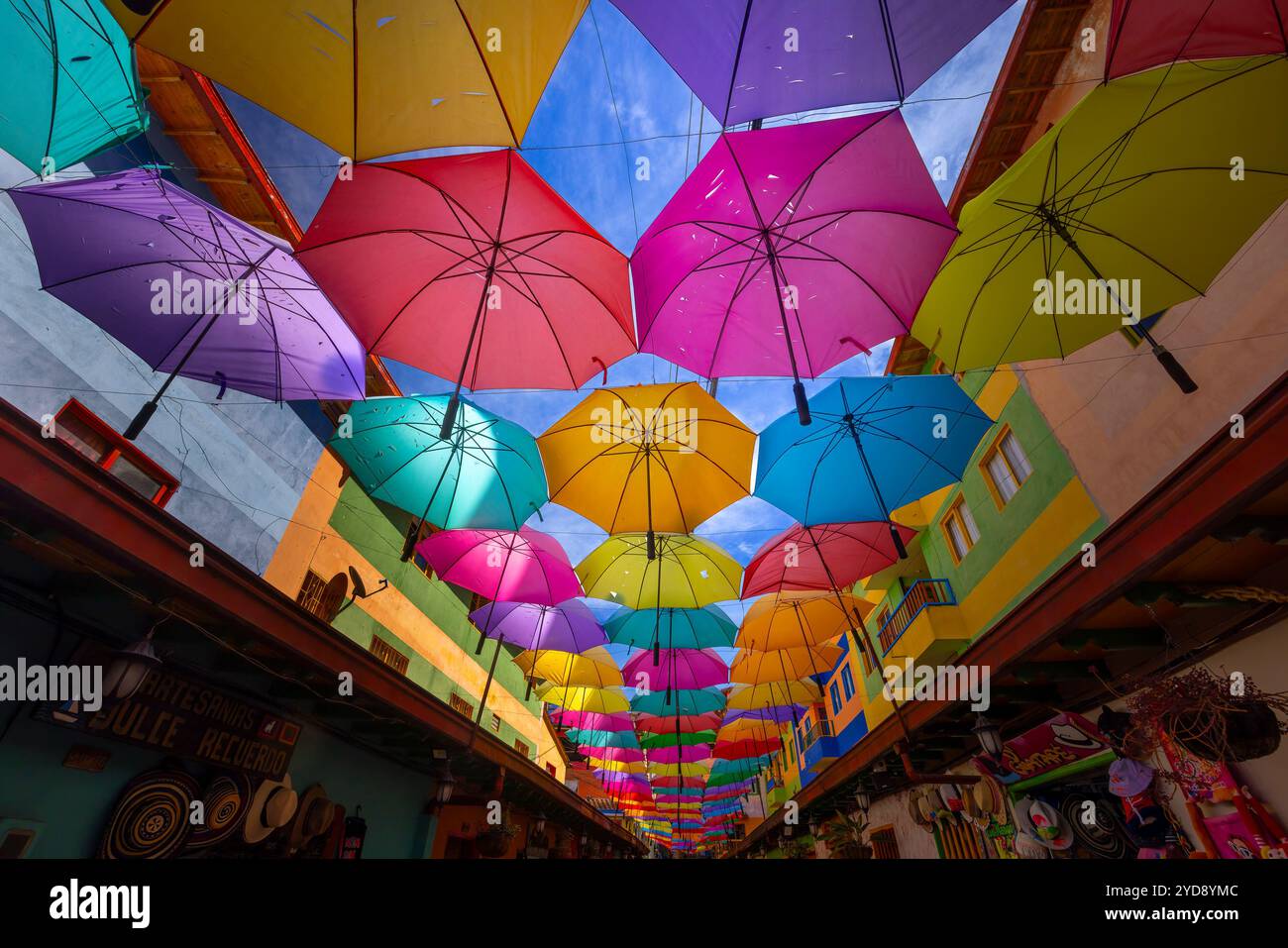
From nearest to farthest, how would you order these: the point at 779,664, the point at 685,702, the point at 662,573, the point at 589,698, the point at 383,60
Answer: the point at 383,60 < the point at 662,573 < the point at 779,664 < the point at 685,702 < the point at 589,698

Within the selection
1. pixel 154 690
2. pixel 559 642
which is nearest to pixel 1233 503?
pixel 154 690

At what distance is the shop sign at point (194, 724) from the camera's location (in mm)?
5426

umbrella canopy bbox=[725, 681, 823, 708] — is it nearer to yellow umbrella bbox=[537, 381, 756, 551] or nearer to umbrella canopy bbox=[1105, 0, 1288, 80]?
yellow umbrella bbox=[537, 381, 756, 551]

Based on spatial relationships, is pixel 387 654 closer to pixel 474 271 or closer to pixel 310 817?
pixel 310 817

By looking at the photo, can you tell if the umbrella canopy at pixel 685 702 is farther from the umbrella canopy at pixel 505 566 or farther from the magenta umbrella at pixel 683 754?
the umbrella canopy at pixel 505 566

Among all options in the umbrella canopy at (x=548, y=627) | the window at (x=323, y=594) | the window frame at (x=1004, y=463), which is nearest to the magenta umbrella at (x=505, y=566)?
the window at (x=323, y=594)

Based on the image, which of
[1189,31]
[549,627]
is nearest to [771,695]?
[549,627]

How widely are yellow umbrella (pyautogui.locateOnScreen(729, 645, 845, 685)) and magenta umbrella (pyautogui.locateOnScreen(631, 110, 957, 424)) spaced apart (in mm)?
9840

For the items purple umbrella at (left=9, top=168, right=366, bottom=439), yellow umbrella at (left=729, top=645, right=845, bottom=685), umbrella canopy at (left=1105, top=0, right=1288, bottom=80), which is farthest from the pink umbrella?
umbrella canopy at (left=1105, top=0, right=1288, bottom=80)

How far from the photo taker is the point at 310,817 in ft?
26.3

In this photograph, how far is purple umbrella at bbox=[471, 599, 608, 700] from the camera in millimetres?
13602

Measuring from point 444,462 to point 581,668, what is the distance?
10.1 metres

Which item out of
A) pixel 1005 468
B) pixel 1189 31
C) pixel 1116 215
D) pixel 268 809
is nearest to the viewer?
pixel 1189 31
